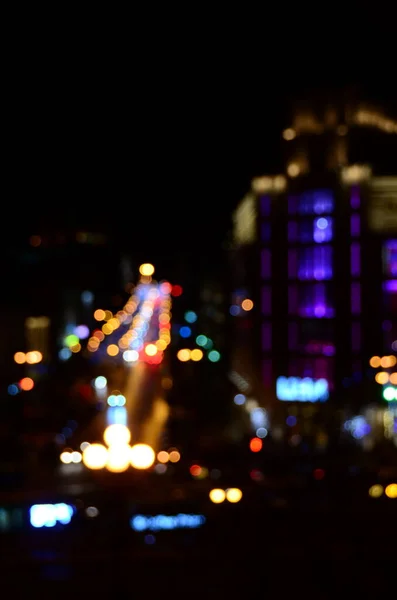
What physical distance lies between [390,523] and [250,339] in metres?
19.7

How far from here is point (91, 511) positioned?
15.4 ft

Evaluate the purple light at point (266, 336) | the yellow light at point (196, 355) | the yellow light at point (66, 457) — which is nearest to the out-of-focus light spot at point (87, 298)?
the yellow light at point (196, 355)

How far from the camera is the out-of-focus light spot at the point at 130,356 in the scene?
1070 inches

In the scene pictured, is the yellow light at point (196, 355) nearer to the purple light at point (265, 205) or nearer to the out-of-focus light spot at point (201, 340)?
the out-of-focus light spot at point (201, 340)

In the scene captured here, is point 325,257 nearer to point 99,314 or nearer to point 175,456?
point 99,314

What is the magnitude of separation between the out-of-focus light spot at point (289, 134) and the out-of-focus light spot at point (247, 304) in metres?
5.45

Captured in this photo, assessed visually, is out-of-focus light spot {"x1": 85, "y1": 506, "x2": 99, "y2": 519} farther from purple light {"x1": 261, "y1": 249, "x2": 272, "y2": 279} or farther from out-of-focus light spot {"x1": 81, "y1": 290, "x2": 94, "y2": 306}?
purple light {"x1": 261, "y1": 249, "x2": 272, "y2": 279}

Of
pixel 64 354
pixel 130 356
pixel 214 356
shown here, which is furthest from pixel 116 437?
pixel 130 356

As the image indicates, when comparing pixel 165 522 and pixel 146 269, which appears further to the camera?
pixel 146 269

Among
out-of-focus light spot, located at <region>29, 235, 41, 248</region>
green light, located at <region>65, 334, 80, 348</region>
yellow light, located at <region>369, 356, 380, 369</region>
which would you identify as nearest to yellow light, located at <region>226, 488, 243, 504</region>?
out-of-focus light spot, located at <region>29, 235, 41, 248</region>

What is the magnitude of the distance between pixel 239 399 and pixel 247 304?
4.93m

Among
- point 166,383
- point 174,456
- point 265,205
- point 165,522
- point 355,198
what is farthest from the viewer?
point 265,205

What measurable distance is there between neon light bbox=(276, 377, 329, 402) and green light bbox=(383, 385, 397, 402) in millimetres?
2417

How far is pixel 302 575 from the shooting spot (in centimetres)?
407
